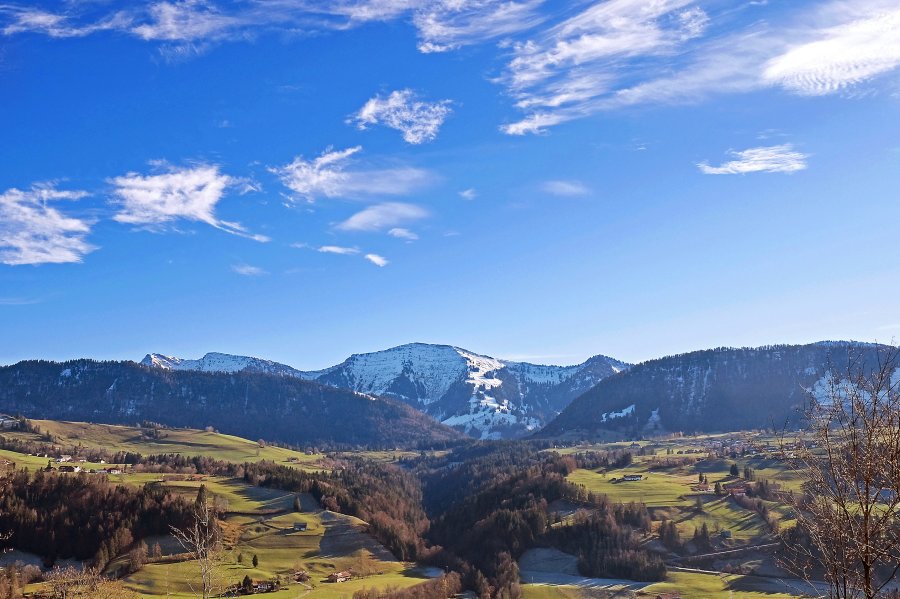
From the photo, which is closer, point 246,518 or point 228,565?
point 228,565

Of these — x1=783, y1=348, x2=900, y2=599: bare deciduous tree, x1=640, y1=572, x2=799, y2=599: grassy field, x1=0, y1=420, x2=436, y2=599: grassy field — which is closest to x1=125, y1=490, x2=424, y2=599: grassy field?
x1=0, y1=420, x2=436, y2=599: grassy field

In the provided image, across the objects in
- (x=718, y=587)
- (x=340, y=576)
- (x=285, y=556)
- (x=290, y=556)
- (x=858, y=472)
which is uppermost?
(x=858, y=472)

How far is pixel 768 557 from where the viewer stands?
15388 centimetres

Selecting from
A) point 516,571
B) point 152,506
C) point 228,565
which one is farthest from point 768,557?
point 152,506

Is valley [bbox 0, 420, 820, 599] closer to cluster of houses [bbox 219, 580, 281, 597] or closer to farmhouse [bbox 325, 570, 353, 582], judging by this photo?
farmhouse [bbox 325, 570, 353, 582]

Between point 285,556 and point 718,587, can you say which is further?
point 285,556

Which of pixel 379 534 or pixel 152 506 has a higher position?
pixel 152 506

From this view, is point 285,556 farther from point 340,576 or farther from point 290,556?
point 340,576

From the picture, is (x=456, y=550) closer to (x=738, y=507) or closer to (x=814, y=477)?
(x=738, y=507)

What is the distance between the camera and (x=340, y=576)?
500ft

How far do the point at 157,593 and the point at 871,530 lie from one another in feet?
453

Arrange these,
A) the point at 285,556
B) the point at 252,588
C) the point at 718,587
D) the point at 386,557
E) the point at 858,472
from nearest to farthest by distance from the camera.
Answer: the point at 858,472 < the point at 252,588 < the point at 718,587 < the point at 285,556 < the point at 386,557

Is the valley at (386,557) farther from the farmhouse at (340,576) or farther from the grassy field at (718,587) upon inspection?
the farmhouse at (340,576)

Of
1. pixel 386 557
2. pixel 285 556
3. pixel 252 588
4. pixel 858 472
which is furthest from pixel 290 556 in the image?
pixel 858 472
